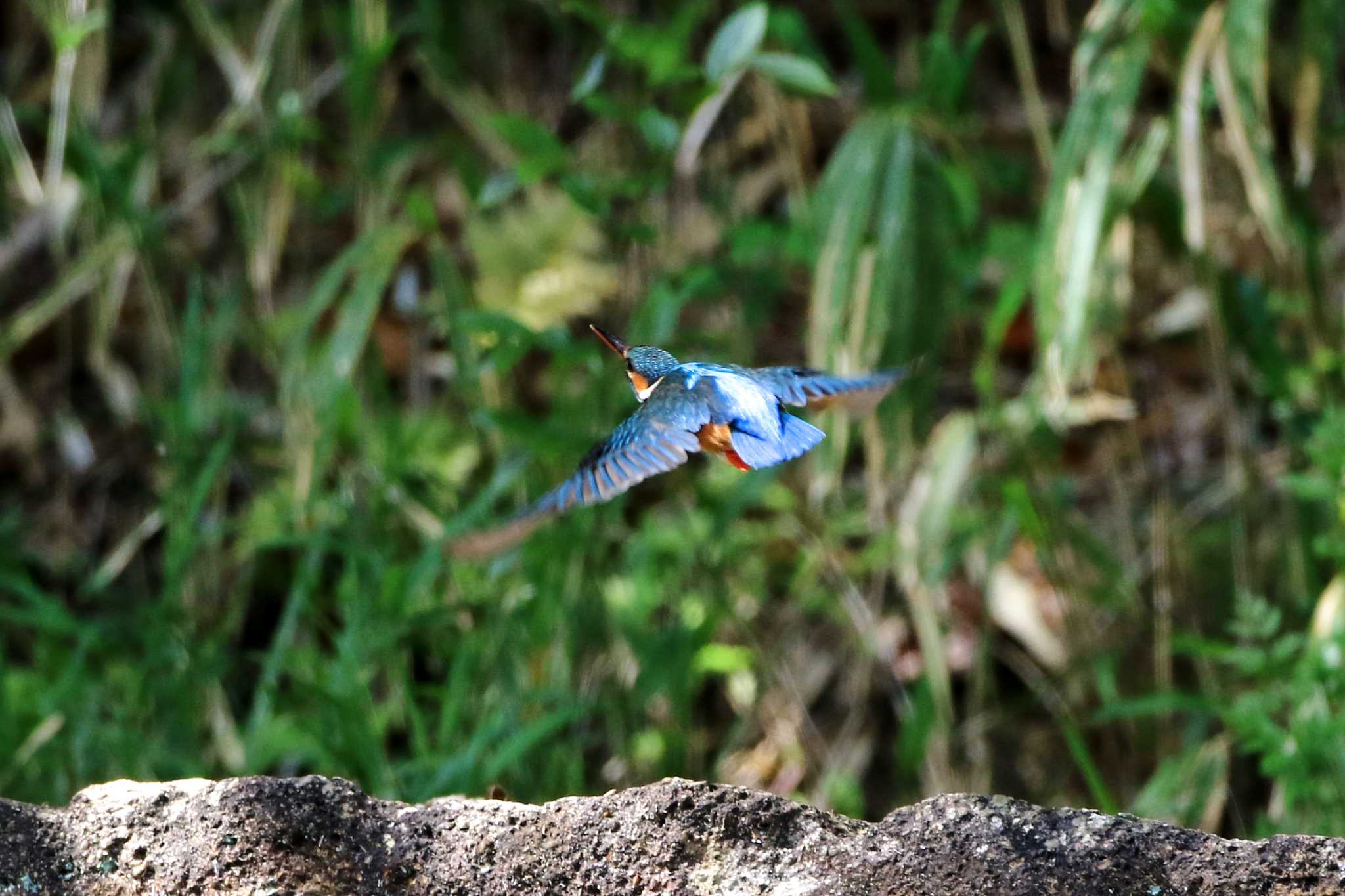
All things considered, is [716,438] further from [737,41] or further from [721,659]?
[721,659]

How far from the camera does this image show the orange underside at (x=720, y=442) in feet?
5.26

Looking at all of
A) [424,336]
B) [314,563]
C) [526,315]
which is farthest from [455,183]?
[314,563]

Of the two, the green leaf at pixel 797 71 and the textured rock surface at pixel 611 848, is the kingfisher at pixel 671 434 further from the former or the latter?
the green leaf at pixel 797 71

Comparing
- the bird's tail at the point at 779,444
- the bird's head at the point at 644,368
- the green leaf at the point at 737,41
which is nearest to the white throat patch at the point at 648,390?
the bird's head at the point at 644,368

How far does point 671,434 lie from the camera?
62.3 inches

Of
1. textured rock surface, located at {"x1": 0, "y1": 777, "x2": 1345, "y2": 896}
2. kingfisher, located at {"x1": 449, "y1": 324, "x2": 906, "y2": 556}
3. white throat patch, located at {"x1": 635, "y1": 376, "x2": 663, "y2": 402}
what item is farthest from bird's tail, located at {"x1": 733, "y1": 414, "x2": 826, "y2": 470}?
textured rock surface, located at {"x1": 0, "y1": 777, "x2": 1345, "y2": 896}

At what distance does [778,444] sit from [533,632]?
153cm

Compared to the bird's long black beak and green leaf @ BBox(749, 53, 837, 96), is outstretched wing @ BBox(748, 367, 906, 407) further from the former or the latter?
green leaf @ BBox(749, 53, 837, 96)

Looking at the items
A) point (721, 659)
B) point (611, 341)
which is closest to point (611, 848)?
point (611, 341)

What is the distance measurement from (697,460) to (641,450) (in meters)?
2.04

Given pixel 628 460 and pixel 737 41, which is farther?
pixel 737 41

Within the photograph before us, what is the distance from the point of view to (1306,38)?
3090 mm

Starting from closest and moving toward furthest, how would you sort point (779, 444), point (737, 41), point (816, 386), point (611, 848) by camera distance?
point (611, 848), point (779, 444), point (816, 386), point (737, 41)

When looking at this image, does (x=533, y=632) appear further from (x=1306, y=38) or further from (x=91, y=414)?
(x=91, y=414)
